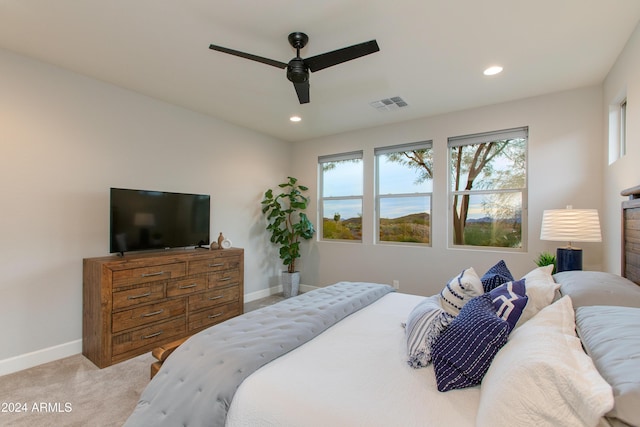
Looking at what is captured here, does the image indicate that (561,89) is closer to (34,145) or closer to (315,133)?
(315,133)

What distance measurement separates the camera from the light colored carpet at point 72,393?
6.17 ft

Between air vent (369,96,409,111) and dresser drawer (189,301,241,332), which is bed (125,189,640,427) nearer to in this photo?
dresser drawer (189,301,241,332)

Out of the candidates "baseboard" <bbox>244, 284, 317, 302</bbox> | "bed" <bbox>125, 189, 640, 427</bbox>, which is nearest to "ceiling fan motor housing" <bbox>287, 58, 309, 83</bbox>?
"bed" <bbox>125, 189, 640, 427</bbox>

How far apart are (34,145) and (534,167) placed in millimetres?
5049

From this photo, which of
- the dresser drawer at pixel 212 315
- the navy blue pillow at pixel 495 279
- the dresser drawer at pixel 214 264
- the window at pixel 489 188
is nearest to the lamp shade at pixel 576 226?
the window at pixel 489 188

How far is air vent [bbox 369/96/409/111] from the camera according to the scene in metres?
3.42

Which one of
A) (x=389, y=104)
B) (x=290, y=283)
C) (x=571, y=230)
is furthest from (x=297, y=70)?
(x=290, y=283)

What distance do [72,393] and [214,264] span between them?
1.59 m

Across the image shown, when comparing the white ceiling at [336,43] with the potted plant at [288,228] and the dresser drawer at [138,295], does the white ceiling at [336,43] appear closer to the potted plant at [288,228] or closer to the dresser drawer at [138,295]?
the potted plant at [288,228]

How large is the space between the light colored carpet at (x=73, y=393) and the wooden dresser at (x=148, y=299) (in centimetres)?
17

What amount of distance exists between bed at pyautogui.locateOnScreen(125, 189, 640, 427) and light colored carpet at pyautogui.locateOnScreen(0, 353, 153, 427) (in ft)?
3.02

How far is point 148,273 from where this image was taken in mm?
2842

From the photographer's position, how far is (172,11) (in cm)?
198

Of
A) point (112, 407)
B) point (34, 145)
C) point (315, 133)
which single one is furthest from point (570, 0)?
point (34, 145)
